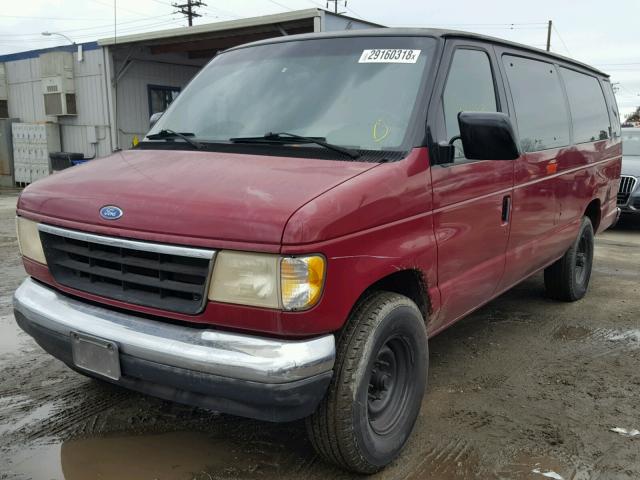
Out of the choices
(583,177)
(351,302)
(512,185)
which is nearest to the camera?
(351,302)

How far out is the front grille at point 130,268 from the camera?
239 centimetres

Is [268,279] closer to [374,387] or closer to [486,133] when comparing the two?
[374,387]

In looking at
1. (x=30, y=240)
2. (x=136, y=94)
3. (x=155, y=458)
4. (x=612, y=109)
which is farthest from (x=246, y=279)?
(x=136, y=94)

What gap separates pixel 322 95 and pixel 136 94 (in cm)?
1690

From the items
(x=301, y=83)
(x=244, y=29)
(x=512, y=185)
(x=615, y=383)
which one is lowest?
(x=615, y=383)

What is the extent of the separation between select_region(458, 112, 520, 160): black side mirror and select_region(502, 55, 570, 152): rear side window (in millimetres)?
1062

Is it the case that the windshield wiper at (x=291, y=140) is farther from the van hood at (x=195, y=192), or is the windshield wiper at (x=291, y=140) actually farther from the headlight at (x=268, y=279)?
the headlight at (x=268, y=279)

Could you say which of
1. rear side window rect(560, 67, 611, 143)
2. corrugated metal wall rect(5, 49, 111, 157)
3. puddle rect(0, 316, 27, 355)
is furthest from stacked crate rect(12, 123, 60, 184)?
rear side window rect(560, 67, 611, 143)

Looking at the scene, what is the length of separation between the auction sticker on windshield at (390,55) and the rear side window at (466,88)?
24cm

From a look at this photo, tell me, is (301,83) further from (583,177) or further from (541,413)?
(583,177)

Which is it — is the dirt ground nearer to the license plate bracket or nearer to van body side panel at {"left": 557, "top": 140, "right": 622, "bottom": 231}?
the license plate bracket

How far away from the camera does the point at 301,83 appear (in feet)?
10.9

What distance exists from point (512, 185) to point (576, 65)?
→ 2418 millimetres

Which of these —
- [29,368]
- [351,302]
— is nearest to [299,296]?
[351,302]
